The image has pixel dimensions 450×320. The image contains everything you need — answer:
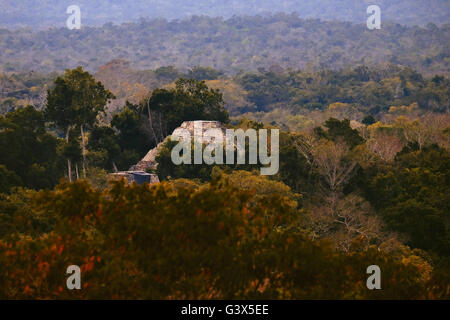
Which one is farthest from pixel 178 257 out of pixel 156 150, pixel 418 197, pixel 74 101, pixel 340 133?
pixel 156 150

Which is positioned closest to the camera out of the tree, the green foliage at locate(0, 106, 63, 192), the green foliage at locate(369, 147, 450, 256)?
the green foliage at locate(369, 147, 450, 256)

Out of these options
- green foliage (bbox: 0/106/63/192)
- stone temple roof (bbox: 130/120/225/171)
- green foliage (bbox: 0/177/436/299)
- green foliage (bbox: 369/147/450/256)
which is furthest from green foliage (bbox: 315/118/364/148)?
green foliage (bbox: 0/177/436/299)

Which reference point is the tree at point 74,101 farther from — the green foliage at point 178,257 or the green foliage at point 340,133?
the green foliage at point 178,257

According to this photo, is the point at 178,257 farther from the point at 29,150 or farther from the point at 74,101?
the point at 74,101

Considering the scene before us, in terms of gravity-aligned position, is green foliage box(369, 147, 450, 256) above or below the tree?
below

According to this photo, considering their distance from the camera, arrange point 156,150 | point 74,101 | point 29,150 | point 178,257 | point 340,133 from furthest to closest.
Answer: point 156,150 → point 340,133 → point 74,101 → point 29,150 → point 178,257

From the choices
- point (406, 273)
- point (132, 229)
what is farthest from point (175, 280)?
point (406, 273)

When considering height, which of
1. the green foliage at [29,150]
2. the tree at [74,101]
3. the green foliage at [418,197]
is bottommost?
the green foliage at [418,197]

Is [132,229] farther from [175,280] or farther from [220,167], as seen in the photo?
[220,167]

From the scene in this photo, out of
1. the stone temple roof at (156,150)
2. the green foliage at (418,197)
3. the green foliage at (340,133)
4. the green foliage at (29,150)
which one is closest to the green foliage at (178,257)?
the green foliage at (418,197)

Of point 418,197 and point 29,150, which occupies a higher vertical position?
point 29,150

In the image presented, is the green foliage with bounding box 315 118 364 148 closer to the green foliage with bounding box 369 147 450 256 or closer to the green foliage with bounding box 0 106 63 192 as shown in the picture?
the green foliage with bounding box 369 147 450 256
